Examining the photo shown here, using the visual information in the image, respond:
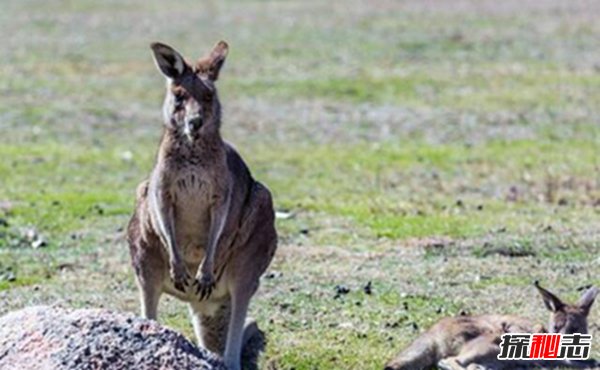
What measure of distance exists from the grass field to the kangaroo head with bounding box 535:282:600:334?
17.9 inches

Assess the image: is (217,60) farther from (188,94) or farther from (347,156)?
(347,156)

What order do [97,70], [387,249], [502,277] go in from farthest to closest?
[97,70] → [387,249] → [502,277]

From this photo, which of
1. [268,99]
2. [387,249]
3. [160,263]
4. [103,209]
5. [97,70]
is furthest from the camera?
[97,70]

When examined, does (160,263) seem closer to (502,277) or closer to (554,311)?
(554,311)

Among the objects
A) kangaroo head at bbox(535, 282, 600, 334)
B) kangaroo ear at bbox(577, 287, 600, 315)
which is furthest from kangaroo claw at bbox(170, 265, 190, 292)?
kangaroo ear at bbox(577, 287, 600, 315)

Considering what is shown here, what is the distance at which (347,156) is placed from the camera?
1944 centimetres

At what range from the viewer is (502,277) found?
462 inches

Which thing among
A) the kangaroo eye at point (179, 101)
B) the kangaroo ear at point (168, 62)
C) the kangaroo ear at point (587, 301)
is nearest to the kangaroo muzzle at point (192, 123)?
the kangaroo eye at point (179, 101)

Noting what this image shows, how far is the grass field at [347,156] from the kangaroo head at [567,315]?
454mm

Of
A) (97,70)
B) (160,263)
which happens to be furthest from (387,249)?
(97,70)

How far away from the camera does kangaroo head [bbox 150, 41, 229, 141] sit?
893 cm

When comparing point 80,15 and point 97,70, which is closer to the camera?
point 97,70

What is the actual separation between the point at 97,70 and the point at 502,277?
17306 millimetres

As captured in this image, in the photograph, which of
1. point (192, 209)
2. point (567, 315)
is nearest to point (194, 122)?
point (192, 209)
